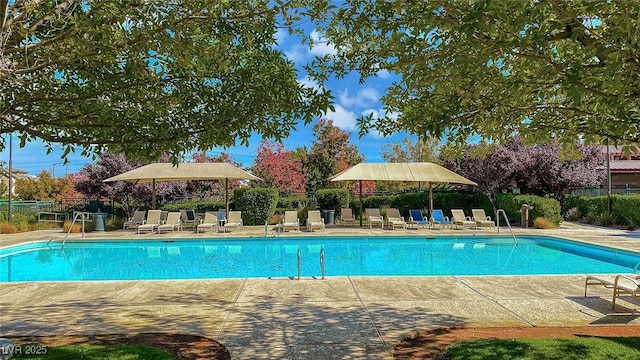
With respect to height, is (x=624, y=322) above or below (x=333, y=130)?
below

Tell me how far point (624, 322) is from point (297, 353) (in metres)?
4.37

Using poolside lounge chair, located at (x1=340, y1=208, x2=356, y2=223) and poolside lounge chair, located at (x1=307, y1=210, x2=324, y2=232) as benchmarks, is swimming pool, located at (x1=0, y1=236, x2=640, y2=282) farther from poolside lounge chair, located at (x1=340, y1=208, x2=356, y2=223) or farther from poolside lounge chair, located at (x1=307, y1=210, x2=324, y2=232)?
poolside lounge chair, located at (x1=340, y1=208, x2=356, y2=223)

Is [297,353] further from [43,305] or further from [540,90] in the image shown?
[43,305]

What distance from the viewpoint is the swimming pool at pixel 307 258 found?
1105cm

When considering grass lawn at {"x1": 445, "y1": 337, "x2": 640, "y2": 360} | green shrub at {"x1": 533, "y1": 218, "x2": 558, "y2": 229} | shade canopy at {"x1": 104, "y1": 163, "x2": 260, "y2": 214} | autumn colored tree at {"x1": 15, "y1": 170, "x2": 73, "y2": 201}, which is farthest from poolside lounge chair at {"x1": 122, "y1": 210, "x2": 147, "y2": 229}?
grass lawn at {"x1": 445, "y1": 337, "x2": 640, "y2": 360}

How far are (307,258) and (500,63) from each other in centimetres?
972

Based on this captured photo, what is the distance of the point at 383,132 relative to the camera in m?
5.34

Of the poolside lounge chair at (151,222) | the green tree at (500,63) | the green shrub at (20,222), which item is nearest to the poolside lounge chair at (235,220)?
the poolside lounge chair at (151,222)

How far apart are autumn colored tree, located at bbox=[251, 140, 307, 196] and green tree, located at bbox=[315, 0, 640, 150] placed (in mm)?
23764

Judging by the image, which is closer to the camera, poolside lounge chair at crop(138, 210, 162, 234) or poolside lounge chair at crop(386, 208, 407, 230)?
poolside lounge chair at crop(138, 210, 162, 234)

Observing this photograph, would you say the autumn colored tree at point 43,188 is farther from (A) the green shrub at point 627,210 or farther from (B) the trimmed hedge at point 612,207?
(A) the green shrub at point 627,210

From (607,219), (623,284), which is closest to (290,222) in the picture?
(623,284)

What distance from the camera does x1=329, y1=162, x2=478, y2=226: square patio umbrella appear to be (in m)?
19.1

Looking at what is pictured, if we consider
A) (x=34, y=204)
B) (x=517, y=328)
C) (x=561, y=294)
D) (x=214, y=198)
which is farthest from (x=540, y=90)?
(x=34, y=204)
